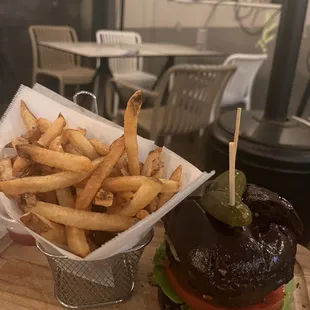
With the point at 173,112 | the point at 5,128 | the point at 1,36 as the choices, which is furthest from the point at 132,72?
the point at 5,128

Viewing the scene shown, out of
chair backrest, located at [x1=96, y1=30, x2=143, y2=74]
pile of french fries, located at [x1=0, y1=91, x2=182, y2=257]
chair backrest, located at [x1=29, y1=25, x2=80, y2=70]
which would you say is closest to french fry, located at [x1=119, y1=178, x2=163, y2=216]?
pile of french fries, located at [x1=0, y1=91, x2=182, y2=257]

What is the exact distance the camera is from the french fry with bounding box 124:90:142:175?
922mm

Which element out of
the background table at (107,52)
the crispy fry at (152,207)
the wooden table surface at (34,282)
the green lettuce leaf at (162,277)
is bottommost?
the wooden table surface at (34,282)

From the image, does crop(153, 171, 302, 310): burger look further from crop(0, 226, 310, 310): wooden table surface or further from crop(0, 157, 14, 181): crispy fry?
crop(0, 157, 14, 181): crispy fry

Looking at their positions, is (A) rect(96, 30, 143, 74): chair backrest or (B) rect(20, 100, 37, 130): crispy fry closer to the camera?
(B) rect(20, 100, 37, 130): crispy fry

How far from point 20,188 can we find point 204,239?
0.39 metres

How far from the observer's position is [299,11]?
6.31 feet

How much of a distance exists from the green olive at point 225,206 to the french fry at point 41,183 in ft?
0.91

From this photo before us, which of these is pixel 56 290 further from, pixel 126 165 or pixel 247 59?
pixel 247 59

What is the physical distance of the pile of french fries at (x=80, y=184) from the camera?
88cm

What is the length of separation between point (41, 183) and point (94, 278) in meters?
0.26

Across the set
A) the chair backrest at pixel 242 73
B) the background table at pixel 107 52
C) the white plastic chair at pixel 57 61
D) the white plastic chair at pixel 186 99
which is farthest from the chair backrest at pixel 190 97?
the white plastic chair at pixel 57 61

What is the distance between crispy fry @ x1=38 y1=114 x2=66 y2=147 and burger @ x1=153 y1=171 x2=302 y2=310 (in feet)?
1.05

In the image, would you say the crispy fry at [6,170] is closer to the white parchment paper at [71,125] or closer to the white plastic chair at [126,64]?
the white parchment paper at [71,125]
